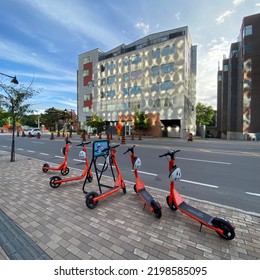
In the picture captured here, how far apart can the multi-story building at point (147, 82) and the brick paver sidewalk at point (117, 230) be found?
29099mm

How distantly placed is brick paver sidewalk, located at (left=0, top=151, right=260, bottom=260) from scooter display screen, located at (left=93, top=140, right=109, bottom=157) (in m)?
1.16

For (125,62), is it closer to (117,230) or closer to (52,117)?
(117,230)

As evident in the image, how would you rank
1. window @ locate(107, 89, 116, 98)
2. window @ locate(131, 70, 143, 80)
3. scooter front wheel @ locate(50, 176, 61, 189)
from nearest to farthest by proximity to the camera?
scooter front wheel @ locate(50, 176, 61, 189)
window @ locate(131, 70, 143, 80)
window @ locate(107, 89, 116, 98)

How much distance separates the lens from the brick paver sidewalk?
2.30m

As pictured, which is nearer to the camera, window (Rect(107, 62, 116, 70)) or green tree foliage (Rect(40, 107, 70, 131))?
window (Rect(107, 62, 116, 70))

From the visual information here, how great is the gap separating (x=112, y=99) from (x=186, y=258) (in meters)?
39.0

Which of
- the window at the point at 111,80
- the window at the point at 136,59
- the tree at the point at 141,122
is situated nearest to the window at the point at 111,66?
the window at the point at 111,80

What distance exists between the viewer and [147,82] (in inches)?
1346

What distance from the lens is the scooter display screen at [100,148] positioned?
416cm

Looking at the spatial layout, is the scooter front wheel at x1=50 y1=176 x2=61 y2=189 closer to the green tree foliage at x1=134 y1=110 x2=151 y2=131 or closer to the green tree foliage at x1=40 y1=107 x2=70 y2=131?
the green tree foliage at x1=134 y1=110 x2=151 y2=131

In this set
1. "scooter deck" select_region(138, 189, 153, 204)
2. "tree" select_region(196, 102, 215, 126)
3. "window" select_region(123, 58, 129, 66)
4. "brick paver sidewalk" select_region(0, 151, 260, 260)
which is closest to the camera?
"brick paver sidewalk" select_region(0, 151, 260, 260)

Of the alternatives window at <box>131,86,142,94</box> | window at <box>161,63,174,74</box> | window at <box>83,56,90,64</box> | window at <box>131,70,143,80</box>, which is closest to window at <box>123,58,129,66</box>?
window at <box>131,70,143,80</box>

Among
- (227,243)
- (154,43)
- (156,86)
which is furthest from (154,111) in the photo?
(227,243)

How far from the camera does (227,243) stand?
2473 millimetres
